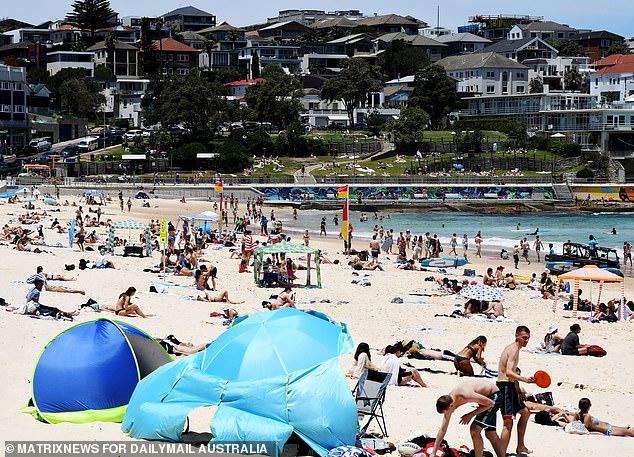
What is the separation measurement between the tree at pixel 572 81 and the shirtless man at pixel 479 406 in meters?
100

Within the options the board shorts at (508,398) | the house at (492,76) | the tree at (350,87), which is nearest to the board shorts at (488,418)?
the board shorts at (508,398)

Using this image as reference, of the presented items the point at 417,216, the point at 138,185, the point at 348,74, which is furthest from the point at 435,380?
the point at 348,74

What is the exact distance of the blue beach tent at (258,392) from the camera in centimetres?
949

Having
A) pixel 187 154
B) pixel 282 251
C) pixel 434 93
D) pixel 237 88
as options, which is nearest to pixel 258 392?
pixel 282 251

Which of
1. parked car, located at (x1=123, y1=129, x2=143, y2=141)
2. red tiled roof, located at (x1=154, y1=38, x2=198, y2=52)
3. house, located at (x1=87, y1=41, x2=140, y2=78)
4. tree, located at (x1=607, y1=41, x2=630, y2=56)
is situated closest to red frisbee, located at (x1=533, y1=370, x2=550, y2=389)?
parked car, located at (x1=123, y1=129, x2=143, y2=141)

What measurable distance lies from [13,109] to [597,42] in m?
85.9

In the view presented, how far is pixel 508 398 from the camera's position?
9.21 meters

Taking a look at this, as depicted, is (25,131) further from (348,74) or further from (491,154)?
(491,154)

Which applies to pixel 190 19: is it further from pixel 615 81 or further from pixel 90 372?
pixel 90 372

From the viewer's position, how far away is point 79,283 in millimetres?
20531

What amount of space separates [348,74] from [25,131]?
101 feet

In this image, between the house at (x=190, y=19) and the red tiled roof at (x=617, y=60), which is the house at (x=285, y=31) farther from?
the red tiled roof at (x=617, y=60)

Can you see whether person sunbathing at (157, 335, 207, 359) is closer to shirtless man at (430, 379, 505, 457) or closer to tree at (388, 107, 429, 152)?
shirtless man at (430, 379, 505, 457)

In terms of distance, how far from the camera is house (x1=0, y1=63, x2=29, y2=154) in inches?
3320
